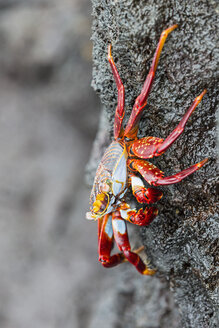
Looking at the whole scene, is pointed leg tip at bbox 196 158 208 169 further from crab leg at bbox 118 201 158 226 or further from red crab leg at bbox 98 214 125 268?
red crab leg at bbox 98 214 125 268

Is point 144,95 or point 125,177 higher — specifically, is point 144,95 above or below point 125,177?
above

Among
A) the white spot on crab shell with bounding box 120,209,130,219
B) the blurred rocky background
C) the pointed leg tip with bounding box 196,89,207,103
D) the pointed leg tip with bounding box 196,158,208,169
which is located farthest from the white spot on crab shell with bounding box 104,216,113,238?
the blurred rocky background

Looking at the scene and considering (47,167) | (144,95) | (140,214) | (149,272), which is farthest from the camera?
(47,167)

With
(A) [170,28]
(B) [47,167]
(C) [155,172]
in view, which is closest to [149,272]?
(C) [155,172]

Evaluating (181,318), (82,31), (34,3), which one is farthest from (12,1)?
(181,318)

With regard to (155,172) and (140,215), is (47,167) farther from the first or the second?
(155,172)

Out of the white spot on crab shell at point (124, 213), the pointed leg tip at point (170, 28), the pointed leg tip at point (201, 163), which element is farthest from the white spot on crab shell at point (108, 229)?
the pointed leg tip at point (170, 28)

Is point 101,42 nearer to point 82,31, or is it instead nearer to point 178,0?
point 178,0

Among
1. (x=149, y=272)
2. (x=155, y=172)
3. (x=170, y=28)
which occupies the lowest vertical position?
(x=149, y=272)
